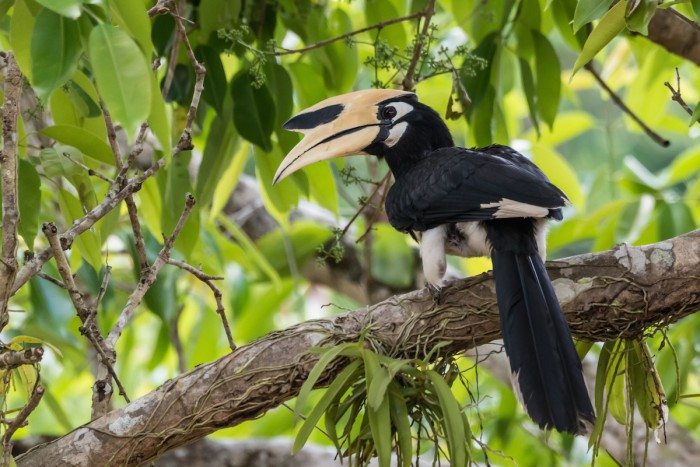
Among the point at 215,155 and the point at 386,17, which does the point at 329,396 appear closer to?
the point at 215,155

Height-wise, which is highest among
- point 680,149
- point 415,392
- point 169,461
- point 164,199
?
point 680,149

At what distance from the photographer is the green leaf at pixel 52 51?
4.73ft

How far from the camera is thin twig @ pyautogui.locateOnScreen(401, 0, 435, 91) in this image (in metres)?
2.17

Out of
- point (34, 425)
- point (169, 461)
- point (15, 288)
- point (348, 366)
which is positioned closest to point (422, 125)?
point (348, 366)

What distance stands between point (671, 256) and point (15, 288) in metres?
1.16

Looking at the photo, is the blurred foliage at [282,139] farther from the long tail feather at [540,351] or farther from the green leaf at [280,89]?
the long tail feather at [540,351]

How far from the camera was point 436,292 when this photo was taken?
2000mm

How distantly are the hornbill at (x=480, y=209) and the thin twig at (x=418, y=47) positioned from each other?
0.13 feet

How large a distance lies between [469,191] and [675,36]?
0.86 metres

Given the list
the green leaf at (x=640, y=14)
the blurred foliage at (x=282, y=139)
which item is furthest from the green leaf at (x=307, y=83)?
the green leaf at (x=640, y=14)

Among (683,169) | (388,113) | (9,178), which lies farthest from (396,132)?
(683,169)

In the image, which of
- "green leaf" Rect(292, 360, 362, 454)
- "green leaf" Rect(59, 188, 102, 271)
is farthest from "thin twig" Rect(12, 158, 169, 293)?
"green leaf" Rect(292, 360, 362, 454)

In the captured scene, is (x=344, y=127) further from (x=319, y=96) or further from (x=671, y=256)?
(x=671, y=256)

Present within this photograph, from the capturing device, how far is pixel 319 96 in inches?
102
